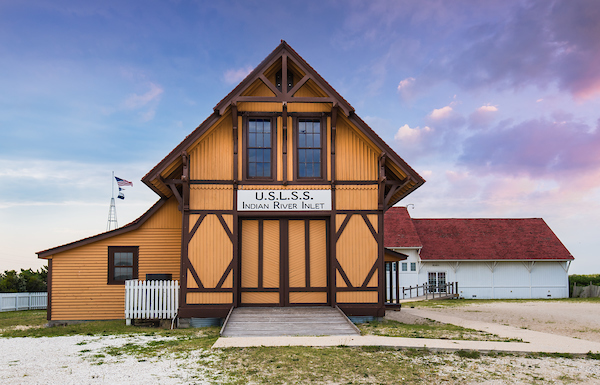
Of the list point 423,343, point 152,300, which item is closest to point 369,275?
point 423,343

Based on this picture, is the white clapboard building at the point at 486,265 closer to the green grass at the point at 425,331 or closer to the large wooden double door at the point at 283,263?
the green grass at the point at 425,331

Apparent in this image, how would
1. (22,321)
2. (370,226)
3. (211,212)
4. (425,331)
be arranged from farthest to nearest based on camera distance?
1. (22,321)
2. (370,226)
3. (211,212)
4. (425,331)

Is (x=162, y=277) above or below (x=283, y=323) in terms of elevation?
above

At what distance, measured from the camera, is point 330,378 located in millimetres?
8352

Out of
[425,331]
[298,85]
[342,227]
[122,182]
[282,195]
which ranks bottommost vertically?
[425,331]

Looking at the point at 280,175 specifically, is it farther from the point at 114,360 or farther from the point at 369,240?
the point at 114,360

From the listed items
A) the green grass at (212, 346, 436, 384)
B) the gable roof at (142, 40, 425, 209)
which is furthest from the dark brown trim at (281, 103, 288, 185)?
the green grass at (212, 346, 436, 384)

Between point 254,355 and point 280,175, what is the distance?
23.4 ft

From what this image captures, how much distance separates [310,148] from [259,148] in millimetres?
1789

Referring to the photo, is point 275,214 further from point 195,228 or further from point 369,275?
point 369,275

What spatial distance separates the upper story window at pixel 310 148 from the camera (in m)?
16.0

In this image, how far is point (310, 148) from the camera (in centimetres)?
1608

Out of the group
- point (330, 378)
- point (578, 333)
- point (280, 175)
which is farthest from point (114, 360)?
point (578, 333)

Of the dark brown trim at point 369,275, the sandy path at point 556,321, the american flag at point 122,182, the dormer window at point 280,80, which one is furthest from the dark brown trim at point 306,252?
the american flag at point 122,182
